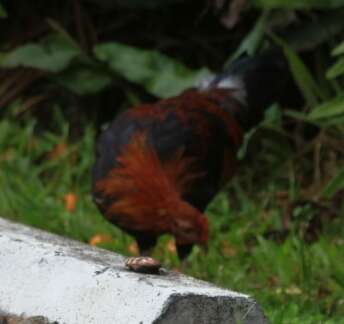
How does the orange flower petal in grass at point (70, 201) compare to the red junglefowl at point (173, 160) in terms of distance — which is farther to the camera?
the orange flower petal in grass at point (70, 201)

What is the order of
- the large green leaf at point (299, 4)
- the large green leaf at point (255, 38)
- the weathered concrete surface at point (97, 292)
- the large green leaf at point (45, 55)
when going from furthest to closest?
the large green leaf at point (45, 55), the large green leaf at point (255, 38), the large green leaf at point (299, 4), the weathered concrete surface at point (97, 292)

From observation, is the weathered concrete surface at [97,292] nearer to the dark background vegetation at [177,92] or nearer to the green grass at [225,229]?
the green grass at [225,229]

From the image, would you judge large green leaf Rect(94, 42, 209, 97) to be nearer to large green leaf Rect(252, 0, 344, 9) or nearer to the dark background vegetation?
the dark background vegetation

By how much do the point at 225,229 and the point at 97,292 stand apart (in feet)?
8.66

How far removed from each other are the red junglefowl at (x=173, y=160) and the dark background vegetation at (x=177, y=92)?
0.49 feet

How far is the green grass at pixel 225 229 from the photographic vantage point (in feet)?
14.9

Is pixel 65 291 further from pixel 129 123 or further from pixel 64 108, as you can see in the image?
pixel 64 108

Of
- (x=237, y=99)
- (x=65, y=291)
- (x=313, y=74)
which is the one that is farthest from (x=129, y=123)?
(x=65, y=291)

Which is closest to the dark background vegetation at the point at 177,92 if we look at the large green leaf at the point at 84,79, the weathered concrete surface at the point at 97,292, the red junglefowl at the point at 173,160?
the large green leaf at the point at 84,79

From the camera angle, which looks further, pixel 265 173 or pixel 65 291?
pixel 265 173

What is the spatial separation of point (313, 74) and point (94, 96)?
1315 mm

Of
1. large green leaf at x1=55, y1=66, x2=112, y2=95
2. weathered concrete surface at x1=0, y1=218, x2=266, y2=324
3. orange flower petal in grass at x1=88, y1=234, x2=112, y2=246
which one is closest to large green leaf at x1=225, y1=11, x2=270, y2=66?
large green leaf at x1=55, y1=66, x2=112, y2=95

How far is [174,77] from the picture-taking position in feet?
A: 20.5

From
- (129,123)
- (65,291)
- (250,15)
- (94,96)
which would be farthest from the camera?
(94,96)
